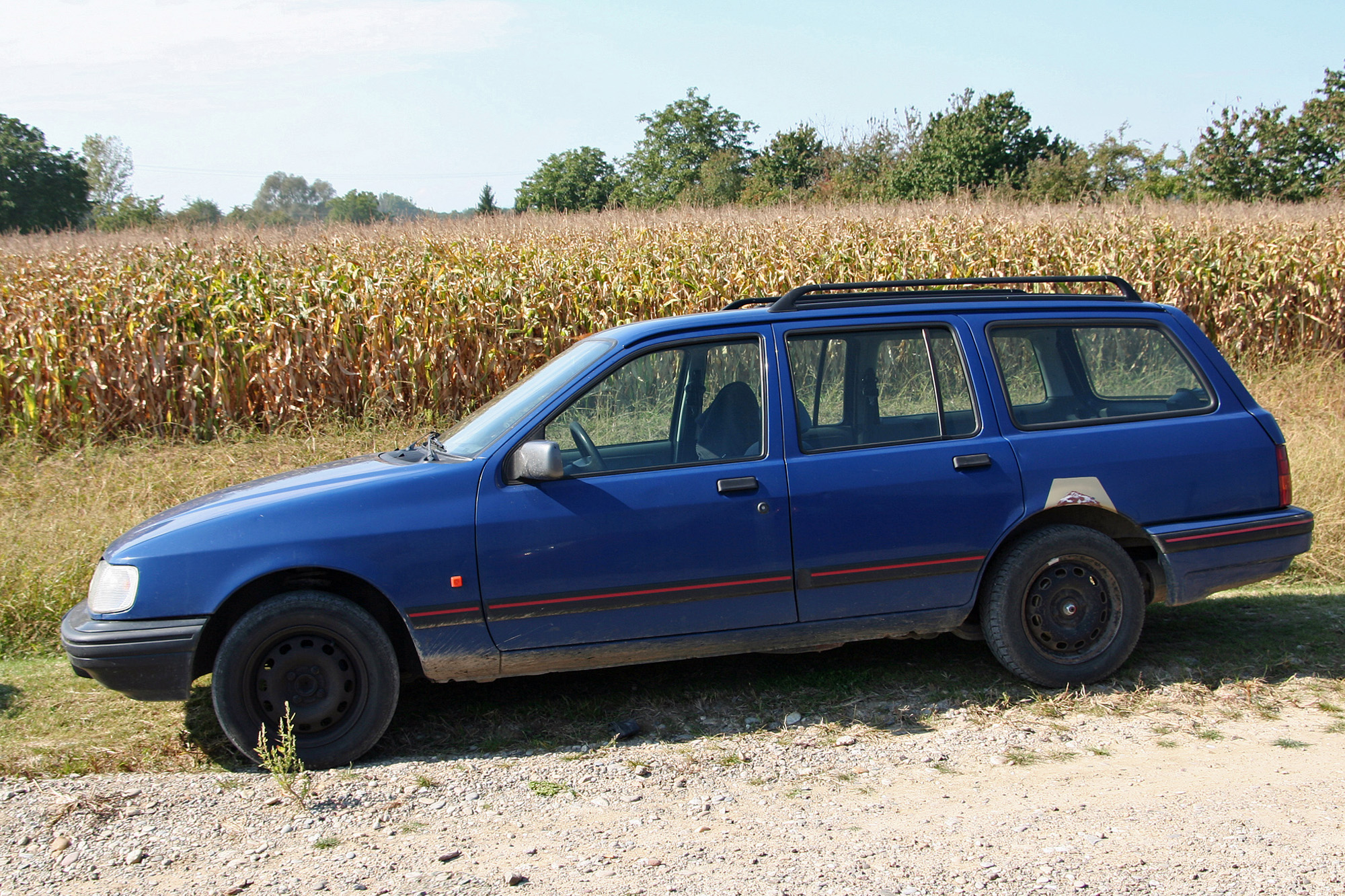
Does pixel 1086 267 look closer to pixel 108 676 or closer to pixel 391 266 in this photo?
pixel 391 266

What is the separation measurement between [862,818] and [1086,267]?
11.2 meters

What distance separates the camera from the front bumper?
3914mm

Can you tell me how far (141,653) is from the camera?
12.8 ft

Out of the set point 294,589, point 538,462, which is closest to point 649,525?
point 538,462

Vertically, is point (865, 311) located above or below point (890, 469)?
above

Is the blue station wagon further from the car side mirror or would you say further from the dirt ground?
the dirt ground

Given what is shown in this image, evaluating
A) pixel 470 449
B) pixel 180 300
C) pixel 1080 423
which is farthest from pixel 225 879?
pixel 180 300

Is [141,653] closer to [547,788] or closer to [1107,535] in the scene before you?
[547,788]

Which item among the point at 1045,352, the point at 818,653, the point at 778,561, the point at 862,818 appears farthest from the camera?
the point at 818,653

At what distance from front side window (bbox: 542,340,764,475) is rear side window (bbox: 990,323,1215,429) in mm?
1240

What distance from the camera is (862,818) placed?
3.53 m

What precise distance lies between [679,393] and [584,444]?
0.58m

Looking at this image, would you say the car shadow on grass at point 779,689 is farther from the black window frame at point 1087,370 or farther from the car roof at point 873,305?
the car roof at point 873,305

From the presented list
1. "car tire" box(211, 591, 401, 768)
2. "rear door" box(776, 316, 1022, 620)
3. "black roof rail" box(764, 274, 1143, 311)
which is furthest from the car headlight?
"black roof rail" box(764, 274, 1143, 311)
